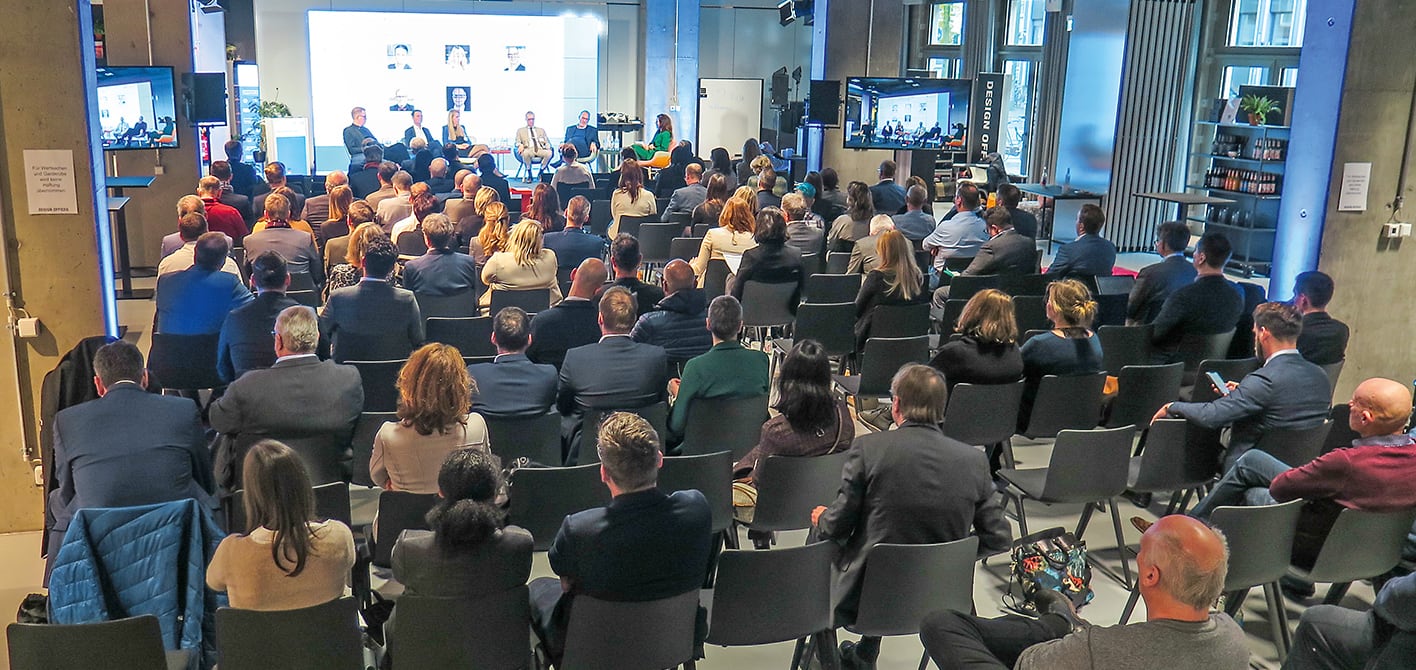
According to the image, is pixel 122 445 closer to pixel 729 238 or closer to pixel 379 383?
pixel 379 383

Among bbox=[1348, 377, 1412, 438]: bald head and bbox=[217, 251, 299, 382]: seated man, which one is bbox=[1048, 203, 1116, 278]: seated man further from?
bbox=[217, 251, 299, 382]: seated man

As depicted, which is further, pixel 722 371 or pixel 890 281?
pixel 890 281

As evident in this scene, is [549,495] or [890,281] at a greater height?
[890,281]

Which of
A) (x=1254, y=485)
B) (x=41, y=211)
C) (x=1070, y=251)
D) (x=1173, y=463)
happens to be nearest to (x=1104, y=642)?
(x=1254, y=485)

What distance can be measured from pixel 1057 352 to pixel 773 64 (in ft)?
63.1

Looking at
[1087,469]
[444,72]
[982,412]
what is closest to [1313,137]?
[982,412]

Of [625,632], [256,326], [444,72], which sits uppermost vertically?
[444,72]

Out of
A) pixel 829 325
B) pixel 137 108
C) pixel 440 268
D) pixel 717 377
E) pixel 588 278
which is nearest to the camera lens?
pixel 717 377

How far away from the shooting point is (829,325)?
23.6ft

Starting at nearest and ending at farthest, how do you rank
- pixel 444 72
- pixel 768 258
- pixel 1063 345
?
pixel 1063 345 < pixel 768 258 < pixel 444 72

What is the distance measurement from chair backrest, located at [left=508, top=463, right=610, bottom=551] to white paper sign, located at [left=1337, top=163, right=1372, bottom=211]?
6.26 m

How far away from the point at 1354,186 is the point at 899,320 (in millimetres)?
3544

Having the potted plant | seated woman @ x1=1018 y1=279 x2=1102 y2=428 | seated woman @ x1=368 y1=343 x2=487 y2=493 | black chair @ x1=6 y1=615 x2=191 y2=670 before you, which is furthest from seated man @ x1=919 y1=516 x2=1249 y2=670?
the potted plant

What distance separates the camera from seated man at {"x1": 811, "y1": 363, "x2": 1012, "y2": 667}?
3742 millimetres
